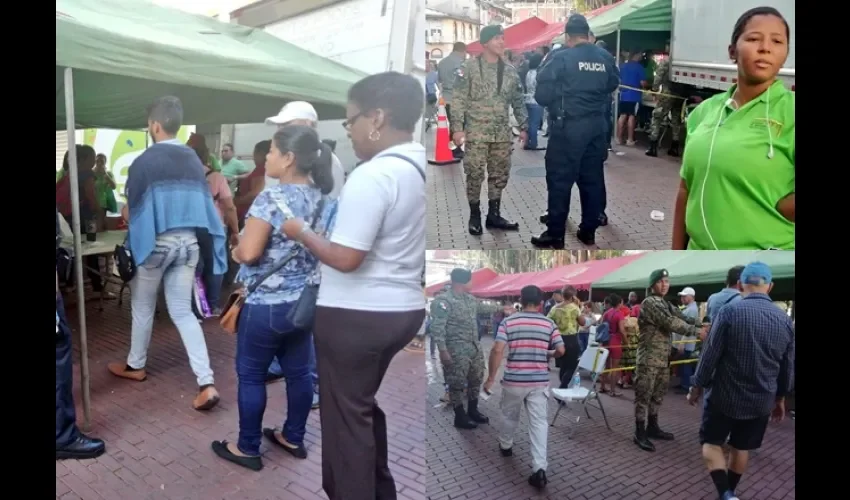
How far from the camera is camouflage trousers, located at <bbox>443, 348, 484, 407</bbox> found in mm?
1687

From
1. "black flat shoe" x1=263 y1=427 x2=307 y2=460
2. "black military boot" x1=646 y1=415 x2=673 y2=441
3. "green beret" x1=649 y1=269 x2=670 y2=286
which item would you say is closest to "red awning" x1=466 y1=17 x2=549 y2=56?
"green beret" x1=649 y1=269 x2=670 y2=286

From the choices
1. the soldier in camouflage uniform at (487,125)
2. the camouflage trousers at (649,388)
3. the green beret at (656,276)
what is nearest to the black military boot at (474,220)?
the soldier in camouflage uniform at (487,125)

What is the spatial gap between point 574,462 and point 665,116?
89cm

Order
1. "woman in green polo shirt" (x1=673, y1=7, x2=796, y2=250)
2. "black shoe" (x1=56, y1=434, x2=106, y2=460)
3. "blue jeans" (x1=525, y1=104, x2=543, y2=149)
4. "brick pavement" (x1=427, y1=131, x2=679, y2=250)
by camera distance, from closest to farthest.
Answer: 1. "woman in green polo shirt" (x1=673, y1=7, x2=796, y2=250)
2. "brick pavement" (x1=427, y1=131, x2=679, y2=250)
3. "blue jeans" (x1=525, y1=104, x2=543, y2=149)
4. "black shoe" (x1=56, y1=434, x2=106, y2=460)

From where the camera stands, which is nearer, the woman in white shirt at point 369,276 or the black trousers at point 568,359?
the woman in white shirt at point 369,276

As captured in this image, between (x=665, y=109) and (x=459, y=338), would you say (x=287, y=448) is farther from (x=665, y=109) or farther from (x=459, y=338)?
(x=665, y=109)

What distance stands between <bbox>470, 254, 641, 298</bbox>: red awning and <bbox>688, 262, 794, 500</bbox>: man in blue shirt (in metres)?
0.29

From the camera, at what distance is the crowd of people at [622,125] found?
4.67 ft

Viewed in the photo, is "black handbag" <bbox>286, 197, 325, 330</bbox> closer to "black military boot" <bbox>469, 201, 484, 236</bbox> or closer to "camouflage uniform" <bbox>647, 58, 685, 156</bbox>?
"black military boot" <bbox>469, 201, 484, 236</bbox>

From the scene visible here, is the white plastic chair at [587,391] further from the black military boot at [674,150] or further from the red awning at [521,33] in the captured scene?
the red awning at [521,33]

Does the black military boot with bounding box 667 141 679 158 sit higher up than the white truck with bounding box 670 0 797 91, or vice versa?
the white truck with bounding box 670 0 797 91

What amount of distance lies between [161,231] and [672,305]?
1.50 m

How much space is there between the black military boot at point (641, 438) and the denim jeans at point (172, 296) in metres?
1.24
